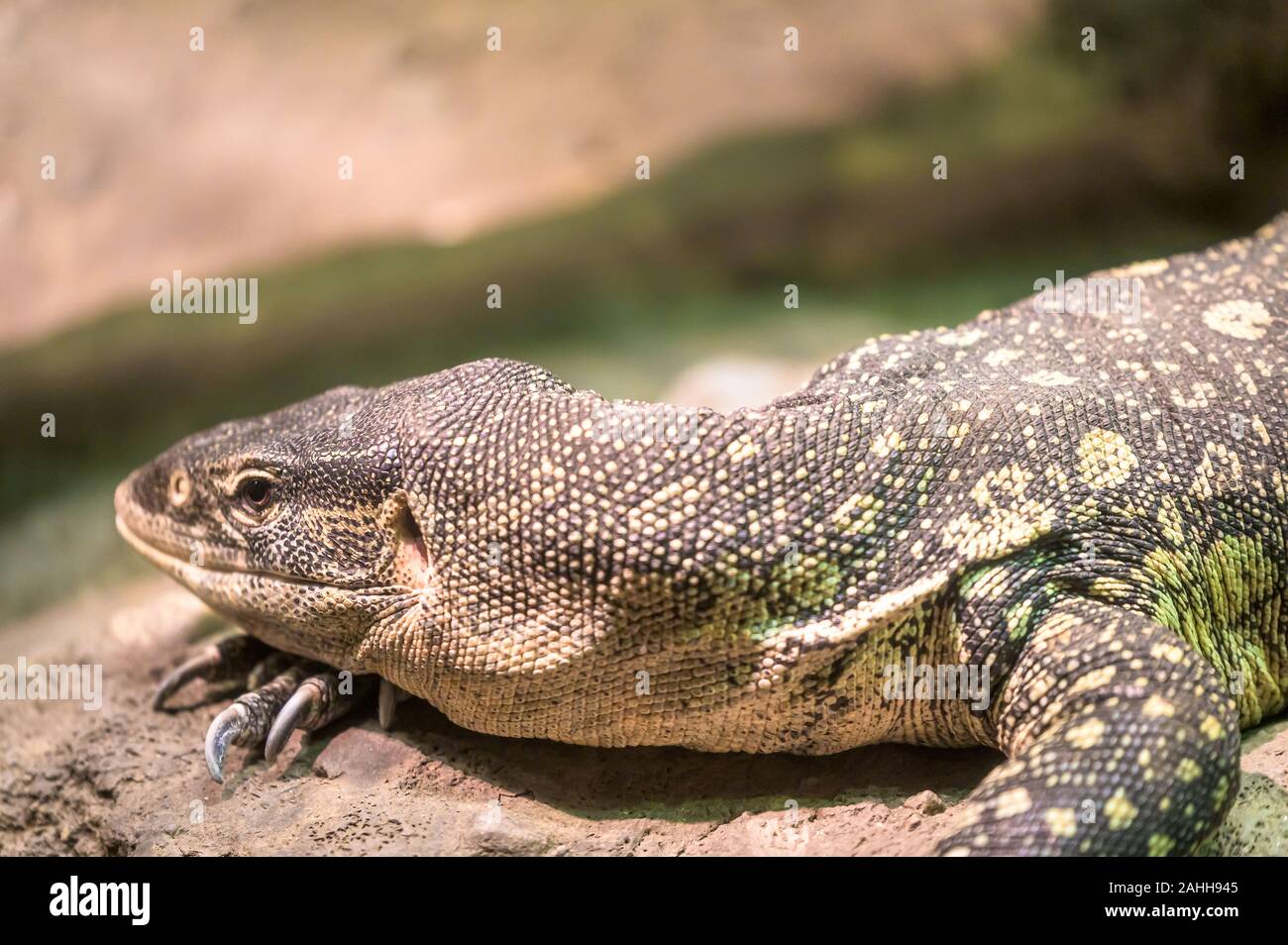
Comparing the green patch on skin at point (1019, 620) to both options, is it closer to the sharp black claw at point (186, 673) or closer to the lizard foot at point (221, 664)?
the lizard foot at point (221, 664)

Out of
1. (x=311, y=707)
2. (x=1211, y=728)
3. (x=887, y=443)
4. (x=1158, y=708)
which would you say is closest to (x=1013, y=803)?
(x=1158, y=708)

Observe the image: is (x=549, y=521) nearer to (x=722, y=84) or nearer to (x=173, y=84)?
(x=173, y=84)

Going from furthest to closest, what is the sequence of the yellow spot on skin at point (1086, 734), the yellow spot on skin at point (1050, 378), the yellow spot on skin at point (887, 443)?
the yellow spot on skin at point (1050, 378) < the yellow spot on skin at point (887, 443) < the yellow spot on skin at point (1086, 734)

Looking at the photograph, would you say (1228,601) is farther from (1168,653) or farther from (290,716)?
(290,716)

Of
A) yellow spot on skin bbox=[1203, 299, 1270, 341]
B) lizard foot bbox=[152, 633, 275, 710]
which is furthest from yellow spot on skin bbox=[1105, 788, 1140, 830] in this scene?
lizard foot bbox=[152, 633, 275, 710]

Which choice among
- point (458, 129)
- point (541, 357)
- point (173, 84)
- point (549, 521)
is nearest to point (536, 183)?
point (458, 129)

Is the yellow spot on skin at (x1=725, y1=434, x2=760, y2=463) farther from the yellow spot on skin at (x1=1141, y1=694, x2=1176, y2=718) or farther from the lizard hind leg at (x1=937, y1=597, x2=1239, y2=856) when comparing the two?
the yellow spot on skin at (x1=1141, y1=694, x2=1176, y2=718)

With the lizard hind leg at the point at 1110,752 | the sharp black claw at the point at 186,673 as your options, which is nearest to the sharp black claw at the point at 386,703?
the sharp black claw at the point at 186,673
